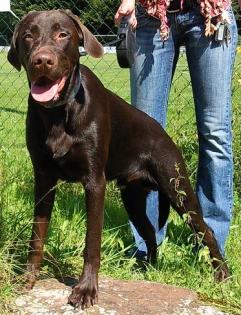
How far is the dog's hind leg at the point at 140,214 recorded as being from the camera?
4.11 m

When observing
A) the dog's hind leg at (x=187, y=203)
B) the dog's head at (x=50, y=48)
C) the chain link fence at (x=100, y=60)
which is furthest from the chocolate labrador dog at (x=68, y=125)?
the chain link fence at (x=100, y=60)

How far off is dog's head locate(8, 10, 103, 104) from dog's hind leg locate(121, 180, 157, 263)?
1.18 meters

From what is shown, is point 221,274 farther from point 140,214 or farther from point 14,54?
point 14,54

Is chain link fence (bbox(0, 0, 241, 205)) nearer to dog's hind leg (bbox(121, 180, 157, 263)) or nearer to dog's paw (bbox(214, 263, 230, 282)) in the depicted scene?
dog's hind leg (bbox(121, 180, 157, 263))

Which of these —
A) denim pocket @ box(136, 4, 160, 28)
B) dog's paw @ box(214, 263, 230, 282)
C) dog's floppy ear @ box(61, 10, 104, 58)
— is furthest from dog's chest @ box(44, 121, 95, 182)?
dog's paw @ box(214, 263, 230, 282)

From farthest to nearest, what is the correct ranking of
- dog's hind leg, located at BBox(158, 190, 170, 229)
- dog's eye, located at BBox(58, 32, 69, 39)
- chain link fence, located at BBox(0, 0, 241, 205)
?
chain link fence, located at BBox(0, 0, 241, 205)
dog's hind leg, located at BBox(158, 190, 170, 229)
dog's eye, located at BBox(58, 32, 69, 39)

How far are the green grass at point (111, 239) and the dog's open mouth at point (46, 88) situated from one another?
853 millimetres

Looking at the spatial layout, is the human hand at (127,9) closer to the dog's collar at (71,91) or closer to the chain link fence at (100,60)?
the dog's collar at (71,91)

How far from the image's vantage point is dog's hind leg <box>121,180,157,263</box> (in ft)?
A: 13.5

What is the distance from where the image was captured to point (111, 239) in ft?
13.8

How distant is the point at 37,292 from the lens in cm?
304

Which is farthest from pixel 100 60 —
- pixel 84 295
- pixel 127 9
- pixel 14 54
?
pixel 84 295

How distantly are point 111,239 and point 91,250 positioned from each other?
1.07 metres

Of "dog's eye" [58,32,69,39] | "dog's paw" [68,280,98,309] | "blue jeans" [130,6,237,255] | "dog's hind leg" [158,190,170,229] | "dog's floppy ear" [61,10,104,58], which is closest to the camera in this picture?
"dog's paw" [68,280,98,309]
